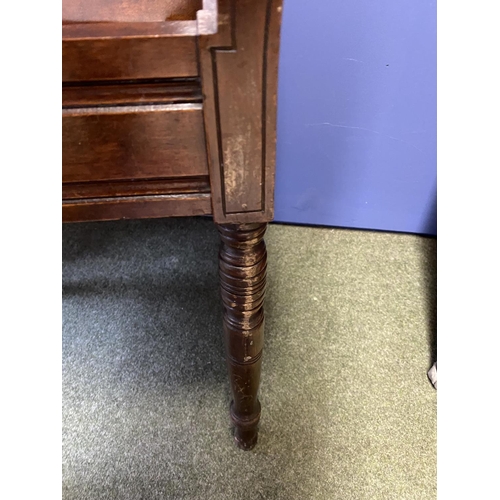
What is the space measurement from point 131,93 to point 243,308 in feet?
0.89

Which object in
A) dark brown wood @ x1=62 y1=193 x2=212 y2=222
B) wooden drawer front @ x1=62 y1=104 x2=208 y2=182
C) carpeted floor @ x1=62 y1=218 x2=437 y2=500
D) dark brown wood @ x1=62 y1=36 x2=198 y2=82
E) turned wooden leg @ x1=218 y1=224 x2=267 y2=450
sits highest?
dark brown wood @ x1=62 y1=36 x2=198 y2=82

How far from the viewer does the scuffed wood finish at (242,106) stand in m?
0.35

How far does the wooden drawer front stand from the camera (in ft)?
1.29

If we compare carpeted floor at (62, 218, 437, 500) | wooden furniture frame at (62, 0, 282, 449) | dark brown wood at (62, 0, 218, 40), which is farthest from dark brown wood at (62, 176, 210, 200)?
carpeted floor at (62, 218, 437, 500)

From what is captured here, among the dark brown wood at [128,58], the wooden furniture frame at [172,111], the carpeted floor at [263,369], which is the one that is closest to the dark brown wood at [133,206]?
the wooden furniture frame at [172,111]

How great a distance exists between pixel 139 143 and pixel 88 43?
8cm

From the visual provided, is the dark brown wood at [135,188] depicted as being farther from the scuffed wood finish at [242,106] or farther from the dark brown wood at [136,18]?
the dark brown wood at [136,18]

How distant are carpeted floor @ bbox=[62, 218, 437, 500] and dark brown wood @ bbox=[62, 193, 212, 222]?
1.41 feet

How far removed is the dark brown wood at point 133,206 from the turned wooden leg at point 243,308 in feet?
0.20

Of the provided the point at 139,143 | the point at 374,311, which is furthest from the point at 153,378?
the point at 139,143

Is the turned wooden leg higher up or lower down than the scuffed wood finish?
lower down

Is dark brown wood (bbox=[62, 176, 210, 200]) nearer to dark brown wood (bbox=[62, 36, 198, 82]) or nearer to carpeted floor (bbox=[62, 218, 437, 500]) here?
dark brown wood (bbox=[62, 36, 198, 82])

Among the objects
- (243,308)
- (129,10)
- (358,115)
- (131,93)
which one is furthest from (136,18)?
(358,115)

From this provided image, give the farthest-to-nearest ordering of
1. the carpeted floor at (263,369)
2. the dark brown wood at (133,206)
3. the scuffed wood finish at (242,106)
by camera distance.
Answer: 1. the carpeted floor at (263,369)
2. the dark brown wood at (133,206)
3. the scuffed wood finish at (242,106)
